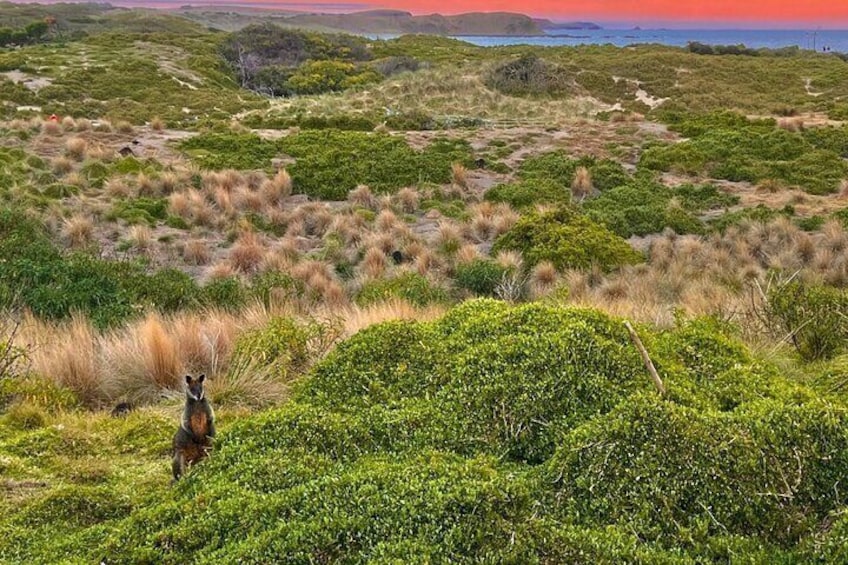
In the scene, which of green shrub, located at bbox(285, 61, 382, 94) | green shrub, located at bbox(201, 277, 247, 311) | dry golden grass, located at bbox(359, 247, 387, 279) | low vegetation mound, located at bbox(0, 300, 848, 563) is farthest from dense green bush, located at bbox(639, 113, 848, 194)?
green shrub, located at bbox(285, 61, 382, 94)


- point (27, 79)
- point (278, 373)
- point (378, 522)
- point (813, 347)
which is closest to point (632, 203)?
point (813, 347)

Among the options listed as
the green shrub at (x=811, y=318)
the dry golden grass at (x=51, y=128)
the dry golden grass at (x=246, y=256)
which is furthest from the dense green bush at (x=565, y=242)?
the dry golden grass at (x=51, y=128)

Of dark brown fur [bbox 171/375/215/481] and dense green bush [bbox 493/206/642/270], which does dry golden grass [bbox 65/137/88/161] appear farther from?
dark brown fur [bbox 171/375/215/481]

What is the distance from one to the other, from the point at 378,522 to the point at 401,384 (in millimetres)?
1359

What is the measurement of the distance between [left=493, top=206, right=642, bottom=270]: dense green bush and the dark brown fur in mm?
9428

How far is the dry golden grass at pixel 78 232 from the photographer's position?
13453mm

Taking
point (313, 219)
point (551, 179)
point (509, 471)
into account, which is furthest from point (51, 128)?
point (509, 471)

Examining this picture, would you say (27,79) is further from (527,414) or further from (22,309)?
(527,414)

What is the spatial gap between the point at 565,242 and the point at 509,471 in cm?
1011

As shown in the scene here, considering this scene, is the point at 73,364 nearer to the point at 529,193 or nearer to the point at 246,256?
the point at 246,256

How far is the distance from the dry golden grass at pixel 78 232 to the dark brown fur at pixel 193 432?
10945mm

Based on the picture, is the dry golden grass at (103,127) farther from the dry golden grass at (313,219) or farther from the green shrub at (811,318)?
the green shrub at (811,318)

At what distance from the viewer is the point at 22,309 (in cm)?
893

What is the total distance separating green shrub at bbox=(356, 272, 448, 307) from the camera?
9.97 meters
